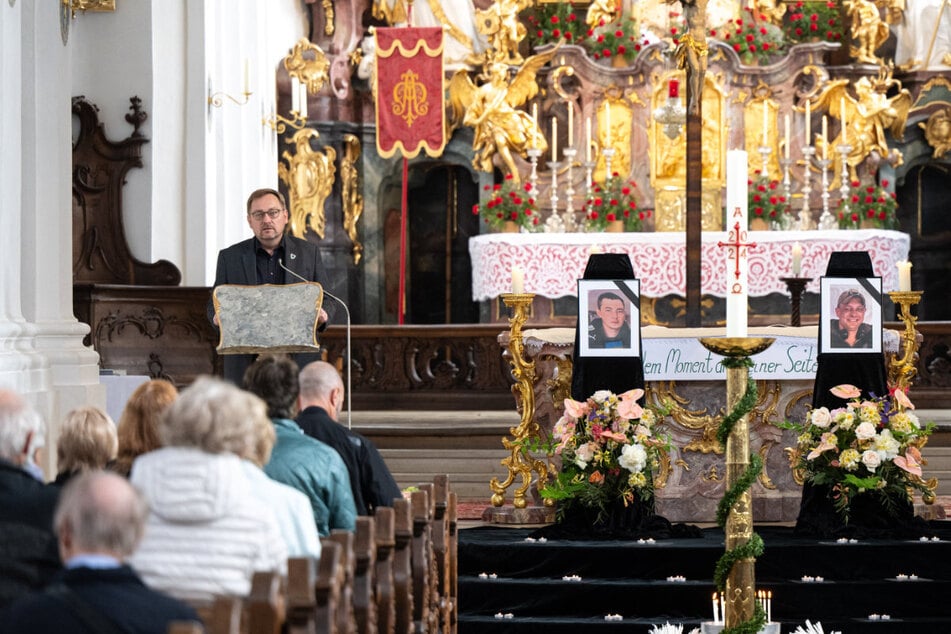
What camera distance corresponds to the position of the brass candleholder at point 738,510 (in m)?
5.04

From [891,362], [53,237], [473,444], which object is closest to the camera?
Result: [891,362]

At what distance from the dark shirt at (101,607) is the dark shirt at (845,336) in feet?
19.2

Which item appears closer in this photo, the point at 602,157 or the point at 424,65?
the point at 424,65

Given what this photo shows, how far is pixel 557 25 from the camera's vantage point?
17.1 metres

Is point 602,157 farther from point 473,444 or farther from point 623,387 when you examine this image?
point 623,387

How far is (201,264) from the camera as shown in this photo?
1364cm

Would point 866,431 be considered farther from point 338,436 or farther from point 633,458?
point 338,436

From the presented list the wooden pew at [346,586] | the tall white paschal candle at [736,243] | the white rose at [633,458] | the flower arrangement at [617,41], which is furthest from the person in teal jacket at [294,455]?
the flower arrangement at [617,41]

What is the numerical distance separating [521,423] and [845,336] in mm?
1882

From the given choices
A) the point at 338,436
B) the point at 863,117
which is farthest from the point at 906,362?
the point at 863,117

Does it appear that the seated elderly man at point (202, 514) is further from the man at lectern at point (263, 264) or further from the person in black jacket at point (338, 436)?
the man at lectern at point (263, 264)

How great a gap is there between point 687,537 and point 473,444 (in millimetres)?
4220

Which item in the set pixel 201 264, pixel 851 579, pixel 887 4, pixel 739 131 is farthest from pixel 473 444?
pixel 887 4

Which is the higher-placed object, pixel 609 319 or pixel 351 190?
pixel 351 190
